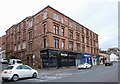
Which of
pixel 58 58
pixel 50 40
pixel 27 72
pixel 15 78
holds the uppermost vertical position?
pixel 50 40

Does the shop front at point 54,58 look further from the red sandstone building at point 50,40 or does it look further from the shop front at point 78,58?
the shop front at point 78,58

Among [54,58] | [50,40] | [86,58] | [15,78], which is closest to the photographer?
[15,78]

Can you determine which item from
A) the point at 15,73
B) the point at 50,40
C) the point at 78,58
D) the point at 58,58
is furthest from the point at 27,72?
the point at 78,58

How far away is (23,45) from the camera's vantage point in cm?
5091

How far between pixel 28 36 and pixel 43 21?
883 cm

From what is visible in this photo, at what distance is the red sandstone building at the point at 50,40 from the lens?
128ft

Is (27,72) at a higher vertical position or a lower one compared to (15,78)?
higher

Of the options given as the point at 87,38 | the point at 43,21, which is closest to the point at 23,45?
the point at 43,21

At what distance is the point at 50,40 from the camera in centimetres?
3822

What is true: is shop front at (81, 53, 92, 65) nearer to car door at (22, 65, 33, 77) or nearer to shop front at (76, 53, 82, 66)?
shop front at (76, 53, 82, 66)

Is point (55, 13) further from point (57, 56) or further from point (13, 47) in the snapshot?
point (13, 47)

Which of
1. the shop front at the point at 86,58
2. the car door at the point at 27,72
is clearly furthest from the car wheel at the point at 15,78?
the shop front at the point at 86,58

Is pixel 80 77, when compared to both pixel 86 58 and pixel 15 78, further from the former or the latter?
pixel 86 58

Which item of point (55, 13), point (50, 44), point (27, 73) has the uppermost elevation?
point (55, 13)
